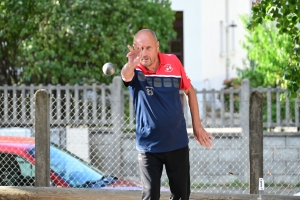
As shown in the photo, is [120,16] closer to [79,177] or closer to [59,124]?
[59,124]

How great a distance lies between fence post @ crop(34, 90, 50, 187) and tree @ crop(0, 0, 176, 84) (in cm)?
594

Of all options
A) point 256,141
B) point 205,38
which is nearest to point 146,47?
point 256,141

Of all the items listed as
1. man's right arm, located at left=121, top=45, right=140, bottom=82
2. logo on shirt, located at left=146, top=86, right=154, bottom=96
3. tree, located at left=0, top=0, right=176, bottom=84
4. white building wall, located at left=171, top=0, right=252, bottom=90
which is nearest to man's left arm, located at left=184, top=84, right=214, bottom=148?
logo on shirt, located at left=146, top=86, right=154, bottom=96

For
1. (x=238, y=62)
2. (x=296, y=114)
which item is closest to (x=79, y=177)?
(x=296, y=114)

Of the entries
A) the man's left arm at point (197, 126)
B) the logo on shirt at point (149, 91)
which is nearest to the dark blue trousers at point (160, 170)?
the man's left arm at point (197, 126)

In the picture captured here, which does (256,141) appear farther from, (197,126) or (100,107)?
(100,107)

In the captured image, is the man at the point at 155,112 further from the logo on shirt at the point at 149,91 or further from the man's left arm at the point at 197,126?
the man's left arm at the point at 197,126

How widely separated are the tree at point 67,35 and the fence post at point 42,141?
5.94 meters

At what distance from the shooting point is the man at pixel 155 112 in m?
5.95

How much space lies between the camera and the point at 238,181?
11.3 m

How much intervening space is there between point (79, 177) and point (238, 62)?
17255mm

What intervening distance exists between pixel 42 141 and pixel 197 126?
2.21 metres

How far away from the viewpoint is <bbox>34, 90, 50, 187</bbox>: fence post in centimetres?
782

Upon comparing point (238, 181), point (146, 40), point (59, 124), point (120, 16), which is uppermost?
point (120, 16)
